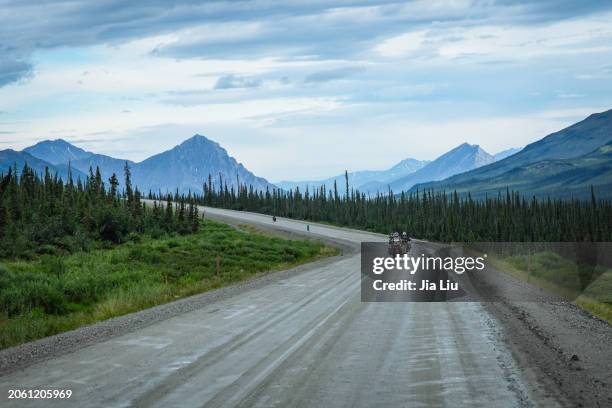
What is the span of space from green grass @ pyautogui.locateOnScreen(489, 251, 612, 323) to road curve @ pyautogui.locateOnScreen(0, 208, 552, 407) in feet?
13.9

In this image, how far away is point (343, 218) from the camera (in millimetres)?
136750

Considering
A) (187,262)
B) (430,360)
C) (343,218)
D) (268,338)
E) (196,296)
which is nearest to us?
(430,360)

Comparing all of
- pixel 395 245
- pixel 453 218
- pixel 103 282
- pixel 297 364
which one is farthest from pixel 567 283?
pixel 453 218

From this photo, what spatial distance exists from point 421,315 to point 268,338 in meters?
4.88

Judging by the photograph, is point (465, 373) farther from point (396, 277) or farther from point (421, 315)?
point (396, 277)

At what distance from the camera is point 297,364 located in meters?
10.7

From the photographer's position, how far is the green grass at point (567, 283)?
19.6 m

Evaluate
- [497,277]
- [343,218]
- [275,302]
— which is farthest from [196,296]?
[343,218]

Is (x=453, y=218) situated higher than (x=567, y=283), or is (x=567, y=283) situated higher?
(x=567, y=283)

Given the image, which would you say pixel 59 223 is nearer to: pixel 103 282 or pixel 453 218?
pixel 103 282

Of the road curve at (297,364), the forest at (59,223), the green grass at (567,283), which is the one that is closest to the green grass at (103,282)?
the forest at (59,223)

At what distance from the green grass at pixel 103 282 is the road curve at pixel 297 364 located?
374cm

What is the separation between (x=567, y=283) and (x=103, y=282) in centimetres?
2053

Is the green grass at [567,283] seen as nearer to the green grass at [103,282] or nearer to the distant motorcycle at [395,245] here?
the distant motorcycle at [395,245]
